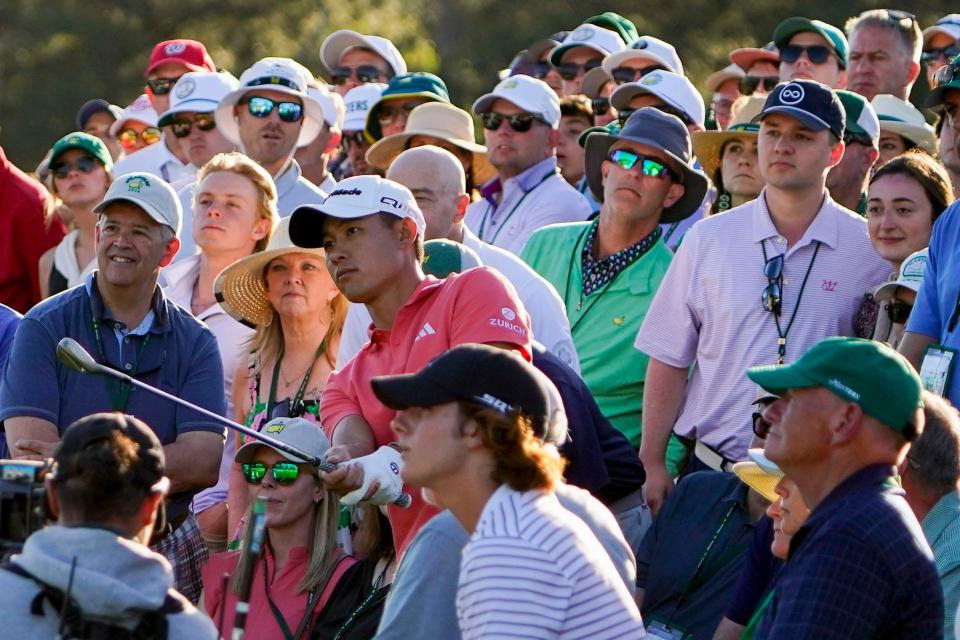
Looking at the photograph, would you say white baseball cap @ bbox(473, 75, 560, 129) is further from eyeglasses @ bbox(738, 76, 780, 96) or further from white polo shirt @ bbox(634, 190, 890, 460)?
white polo shirt @ bbox(634, 190, 890, 460)

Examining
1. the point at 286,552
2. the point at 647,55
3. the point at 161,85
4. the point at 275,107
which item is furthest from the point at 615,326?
the point at 161,85

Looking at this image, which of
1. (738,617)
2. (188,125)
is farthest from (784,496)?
(188,125)

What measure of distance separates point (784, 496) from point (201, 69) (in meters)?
7.86

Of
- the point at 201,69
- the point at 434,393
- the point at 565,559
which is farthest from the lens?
the point at 201,69

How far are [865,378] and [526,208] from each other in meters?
5.40

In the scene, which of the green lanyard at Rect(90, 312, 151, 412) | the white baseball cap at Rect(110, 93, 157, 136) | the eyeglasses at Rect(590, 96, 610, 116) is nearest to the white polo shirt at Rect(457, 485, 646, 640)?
the green lanyard at Rect(90, 312, 151, 412)

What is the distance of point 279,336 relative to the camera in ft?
26.0

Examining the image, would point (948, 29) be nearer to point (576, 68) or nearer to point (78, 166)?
point (576, 68)

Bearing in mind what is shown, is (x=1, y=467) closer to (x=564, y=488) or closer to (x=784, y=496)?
(x=564, y=488)

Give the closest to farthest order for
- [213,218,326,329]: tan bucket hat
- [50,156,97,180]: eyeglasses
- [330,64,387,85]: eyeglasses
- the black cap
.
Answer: the black cap → [213,218,326,329]: tan bucket hat → [50,156,97,180]: eyeglasses → [330,64,387,85]: eyeglasses

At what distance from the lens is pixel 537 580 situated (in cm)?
412

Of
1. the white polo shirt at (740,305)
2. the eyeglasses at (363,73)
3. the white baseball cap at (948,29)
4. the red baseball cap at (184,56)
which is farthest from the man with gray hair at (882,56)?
the red baseball cap at (184,56)

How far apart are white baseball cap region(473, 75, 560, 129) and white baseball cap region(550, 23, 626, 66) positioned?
2.12m

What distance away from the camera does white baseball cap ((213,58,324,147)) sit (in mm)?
10336
